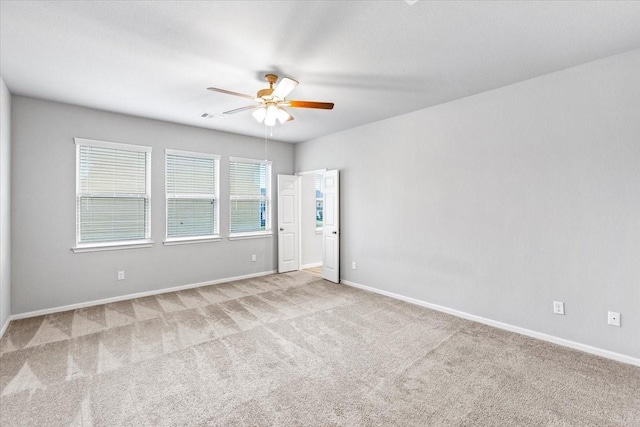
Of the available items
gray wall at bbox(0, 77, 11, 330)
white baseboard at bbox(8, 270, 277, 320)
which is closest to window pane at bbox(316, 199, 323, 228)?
white baseboard at bbox(8, 270, 277, 320)

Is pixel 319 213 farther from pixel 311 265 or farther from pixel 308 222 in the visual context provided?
pixel 311 265

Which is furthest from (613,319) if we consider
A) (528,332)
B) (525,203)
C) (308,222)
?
(308,222)

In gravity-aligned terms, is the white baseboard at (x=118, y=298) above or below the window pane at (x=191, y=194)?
below

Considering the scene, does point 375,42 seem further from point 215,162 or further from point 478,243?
point 215,162

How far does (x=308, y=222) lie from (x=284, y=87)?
433 cm

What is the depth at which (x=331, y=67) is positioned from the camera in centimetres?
293

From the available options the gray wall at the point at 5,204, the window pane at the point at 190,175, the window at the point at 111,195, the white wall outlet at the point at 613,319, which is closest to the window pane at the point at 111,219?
Answer: the window at the point at 111,195

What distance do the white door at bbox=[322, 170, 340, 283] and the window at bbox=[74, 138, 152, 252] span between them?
298cm

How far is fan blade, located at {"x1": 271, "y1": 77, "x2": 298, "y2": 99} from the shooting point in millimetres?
2588

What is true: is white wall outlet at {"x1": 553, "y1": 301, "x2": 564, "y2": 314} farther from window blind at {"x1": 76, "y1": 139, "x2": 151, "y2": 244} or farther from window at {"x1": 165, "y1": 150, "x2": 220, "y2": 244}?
window blind at {"x1": 76, "y1": 139, "x2": 151, "y2": 244}

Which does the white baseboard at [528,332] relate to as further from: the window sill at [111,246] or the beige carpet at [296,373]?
the window sill at [111,246]

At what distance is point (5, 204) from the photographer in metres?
3.40

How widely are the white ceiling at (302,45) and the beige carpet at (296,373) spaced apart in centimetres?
277

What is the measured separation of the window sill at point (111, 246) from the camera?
4117 millimetres
